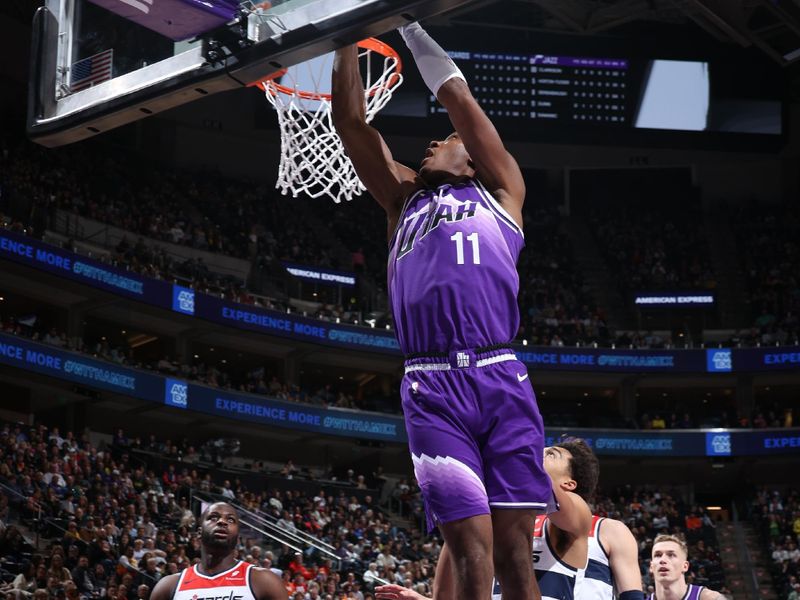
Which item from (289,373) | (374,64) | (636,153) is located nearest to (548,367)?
(289,373)

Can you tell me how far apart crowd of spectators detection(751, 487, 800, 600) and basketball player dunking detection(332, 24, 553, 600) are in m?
21.9

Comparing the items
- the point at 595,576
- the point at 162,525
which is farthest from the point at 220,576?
the point at 162,525

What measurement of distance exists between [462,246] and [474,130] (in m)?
0.44

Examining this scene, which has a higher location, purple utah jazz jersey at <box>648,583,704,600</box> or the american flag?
the american flag

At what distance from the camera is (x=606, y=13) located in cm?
3447

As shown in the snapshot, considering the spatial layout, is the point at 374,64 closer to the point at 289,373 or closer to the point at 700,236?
the point at 289,373

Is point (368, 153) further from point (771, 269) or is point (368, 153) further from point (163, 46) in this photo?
point (771, 269)

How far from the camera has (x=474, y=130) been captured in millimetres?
4070

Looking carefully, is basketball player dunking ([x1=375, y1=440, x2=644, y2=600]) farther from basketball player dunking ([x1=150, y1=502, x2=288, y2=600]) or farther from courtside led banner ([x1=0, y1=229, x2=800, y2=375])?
courtside led banner ([x1=0, y1=229, x2=800, y2=375])

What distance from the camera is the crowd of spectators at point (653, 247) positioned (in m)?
38.7

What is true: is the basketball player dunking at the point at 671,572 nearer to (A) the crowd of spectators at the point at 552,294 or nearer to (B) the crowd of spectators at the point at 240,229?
(B) the crowd of spectators at the point at 240,229

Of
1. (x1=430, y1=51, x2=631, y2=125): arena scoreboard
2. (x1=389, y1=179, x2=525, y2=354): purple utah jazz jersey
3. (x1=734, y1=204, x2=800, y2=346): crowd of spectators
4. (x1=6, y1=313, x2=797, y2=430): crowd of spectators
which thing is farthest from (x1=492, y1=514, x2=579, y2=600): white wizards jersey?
(x1=734, y1=204, x2=800, y2=346): crowd of spectators

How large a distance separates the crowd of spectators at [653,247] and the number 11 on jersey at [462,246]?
115 ft

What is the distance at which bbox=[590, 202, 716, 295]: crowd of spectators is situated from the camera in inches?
1523
